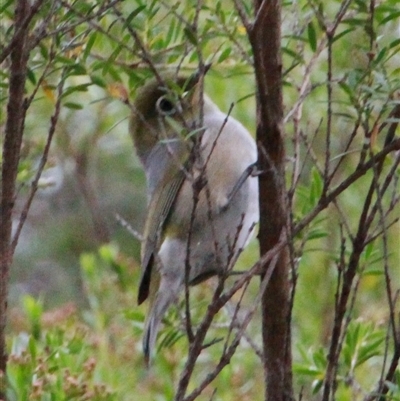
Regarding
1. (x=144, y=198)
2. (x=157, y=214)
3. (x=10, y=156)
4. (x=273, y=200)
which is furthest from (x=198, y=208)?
(x=144, y=198)

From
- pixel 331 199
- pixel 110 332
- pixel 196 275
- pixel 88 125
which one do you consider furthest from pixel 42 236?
pixel 331 199

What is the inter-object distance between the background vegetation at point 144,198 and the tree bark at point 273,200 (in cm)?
4

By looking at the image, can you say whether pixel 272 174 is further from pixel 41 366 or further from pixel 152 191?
pixel 152 191

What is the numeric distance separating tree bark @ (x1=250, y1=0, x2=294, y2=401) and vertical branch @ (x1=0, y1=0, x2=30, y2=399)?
50cm

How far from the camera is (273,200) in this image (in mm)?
2215

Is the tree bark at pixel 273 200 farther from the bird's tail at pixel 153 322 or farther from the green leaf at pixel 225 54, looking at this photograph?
the bird's tail at pixel 153 322

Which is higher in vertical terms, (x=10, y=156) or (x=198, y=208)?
(x=10, y=156)

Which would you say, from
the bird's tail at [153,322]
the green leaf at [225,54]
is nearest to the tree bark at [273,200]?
the green leaf at [225,54]

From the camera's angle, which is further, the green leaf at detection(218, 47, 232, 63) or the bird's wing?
the bird's wing

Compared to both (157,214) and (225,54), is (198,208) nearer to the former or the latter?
(157,214)

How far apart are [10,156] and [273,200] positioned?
1.93 feet

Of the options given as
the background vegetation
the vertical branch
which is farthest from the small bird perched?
the vertical branch

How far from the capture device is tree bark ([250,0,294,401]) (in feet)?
6.82

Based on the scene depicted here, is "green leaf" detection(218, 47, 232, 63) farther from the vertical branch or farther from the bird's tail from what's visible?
the bird's tail
